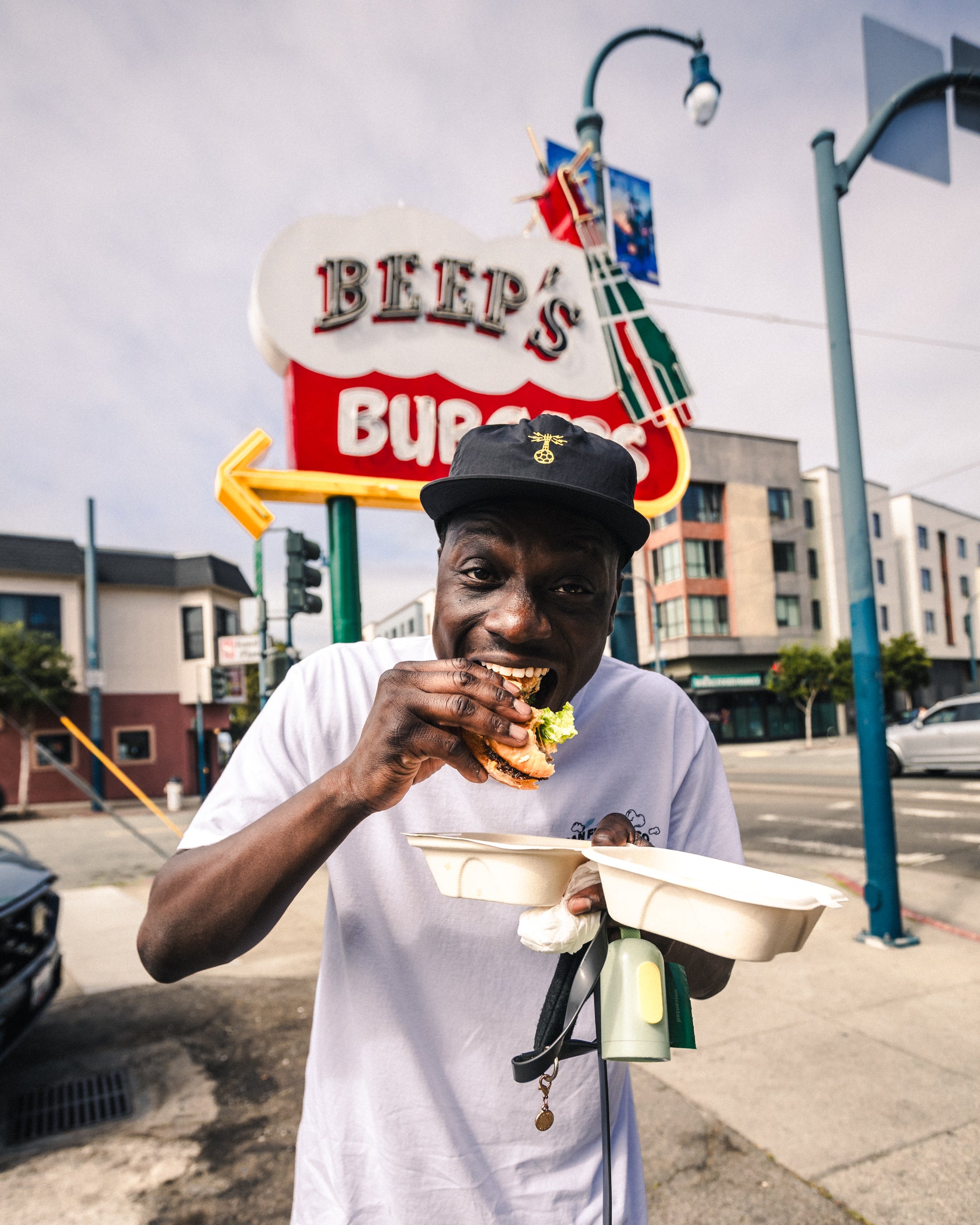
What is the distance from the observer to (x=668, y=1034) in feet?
3.43

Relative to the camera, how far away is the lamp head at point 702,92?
7.46m

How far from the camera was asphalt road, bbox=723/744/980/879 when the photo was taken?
9.60 meters

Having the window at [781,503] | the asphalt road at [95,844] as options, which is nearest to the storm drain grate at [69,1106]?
the asphalt road at [95,844]

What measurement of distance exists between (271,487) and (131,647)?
85.2ft

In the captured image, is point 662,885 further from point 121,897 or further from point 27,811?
point 27,811

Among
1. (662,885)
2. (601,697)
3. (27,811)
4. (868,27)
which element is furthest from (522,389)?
(27,811)

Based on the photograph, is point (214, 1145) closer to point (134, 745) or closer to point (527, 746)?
point (527, 746)

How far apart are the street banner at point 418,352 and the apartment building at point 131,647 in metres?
21.6

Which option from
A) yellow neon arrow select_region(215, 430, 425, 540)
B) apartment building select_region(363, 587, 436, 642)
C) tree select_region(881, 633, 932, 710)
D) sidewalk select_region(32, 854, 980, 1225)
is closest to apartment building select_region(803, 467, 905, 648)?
tree select_region(881, 633, 932, 710)

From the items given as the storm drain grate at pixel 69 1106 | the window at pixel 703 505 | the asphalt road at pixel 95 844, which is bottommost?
the asphalt road at pixel 95 844

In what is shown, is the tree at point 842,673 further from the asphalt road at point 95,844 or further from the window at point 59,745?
the window at point 59,745

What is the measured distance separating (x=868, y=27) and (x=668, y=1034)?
22.8 ft

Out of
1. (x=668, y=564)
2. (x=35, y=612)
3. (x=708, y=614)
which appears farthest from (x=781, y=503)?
(x=35, y=612)

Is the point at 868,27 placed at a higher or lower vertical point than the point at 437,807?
higher
